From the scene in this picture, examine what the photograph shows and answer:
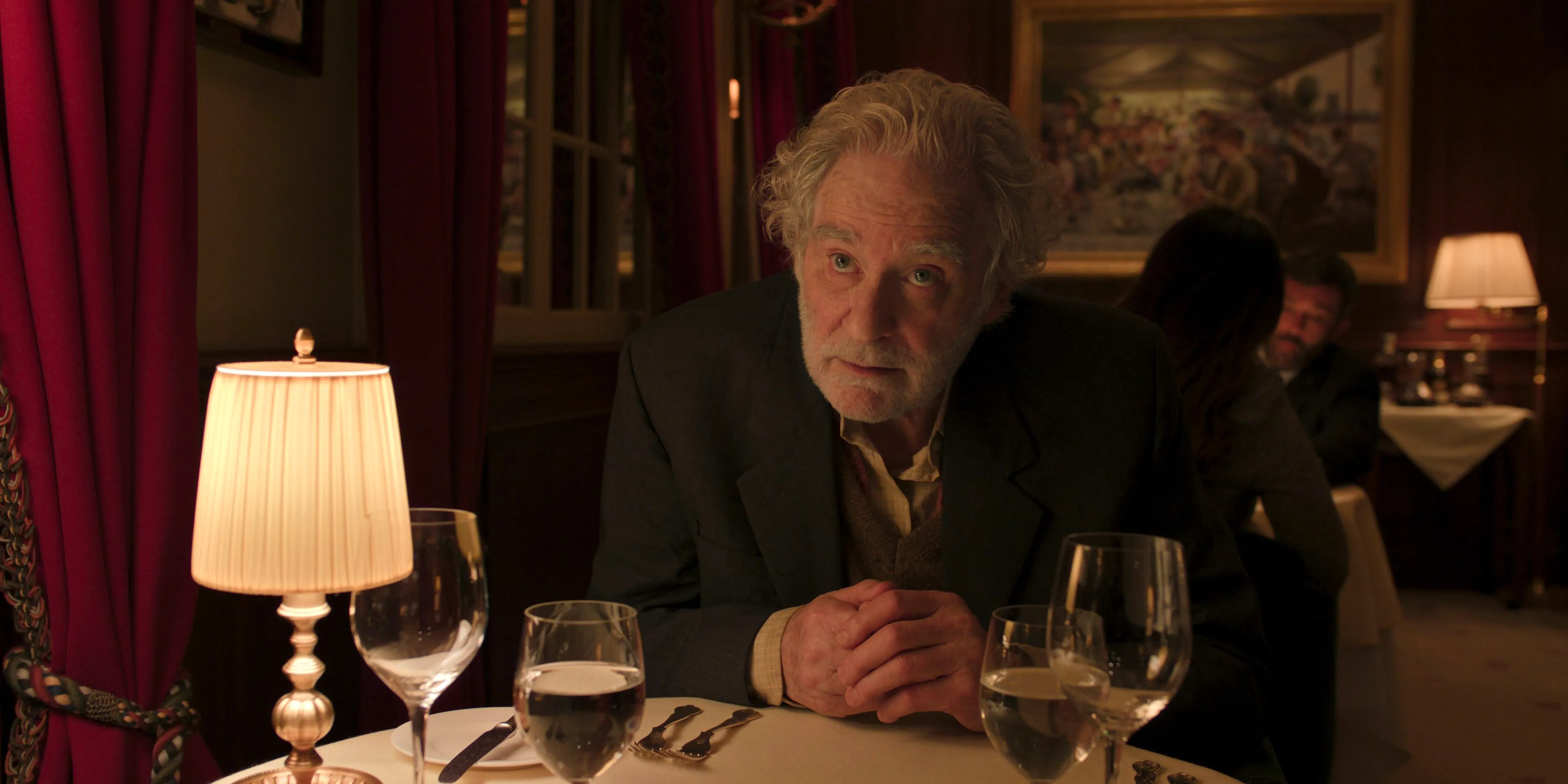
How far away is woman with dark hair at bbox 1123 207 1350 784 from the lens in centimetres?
240

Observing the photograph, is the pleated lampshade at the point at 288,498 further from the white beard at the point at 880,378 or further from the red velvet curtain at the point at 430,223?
the red velvet curtain at the point at 430,223

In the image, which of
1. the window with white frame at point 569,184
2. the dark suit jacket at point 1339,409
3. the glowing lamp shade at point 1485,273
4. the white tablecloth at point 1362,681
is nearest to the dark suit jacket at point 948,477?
the window with white frame at point 569,184

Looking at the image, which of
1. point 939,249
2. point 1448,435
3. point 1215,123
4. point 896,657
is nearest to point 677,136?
point 939,249

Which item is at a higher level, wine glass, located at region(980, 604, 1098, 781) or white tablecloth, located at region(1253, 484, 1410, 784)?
wine glass, located at region(980, 604, 1098, 781)

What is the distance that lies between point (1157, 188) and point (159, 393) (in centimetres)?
564

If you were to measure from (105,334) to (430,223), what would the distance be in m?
0.81

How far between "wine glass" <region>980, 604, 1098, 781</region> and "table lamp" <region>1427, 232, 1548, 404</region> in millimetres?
5614

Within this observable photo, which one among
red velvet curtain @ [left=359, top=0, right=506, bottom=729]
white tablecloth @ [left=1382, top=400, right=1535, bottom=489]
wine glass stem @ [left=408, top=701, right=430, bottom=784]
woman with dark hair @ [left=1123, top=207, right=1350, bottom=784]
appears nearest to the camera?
wine glass stem @ [left=408, top=701, right=430, bottom=784]

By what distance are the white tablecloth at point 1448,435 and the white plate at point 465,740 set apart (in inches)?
205

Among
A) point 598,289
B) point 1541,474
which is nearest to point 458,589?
point 598,289

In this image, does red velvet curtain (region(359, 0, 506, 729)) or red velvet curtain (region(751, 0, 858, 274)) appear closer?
red velvet curtain (region(359, 0, 506, 729))

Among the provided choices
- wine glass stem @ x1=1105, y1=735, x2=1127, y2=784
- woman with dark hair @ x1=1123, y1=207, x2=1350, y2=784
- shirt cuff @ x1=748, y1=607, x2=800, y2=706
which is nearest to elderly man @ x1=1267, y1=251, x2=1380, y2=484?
woman with dark hair @ x1=1123, y1=207, x2=1350, y2=784

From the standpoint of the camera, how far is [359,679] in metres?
2.07

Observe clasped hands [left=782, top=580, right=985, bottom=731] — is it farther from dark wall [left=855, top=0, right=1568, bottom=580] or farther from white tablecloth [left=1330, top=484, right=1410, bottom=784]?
dark wall [left=855, top=0, right=1568, bottom=580]
